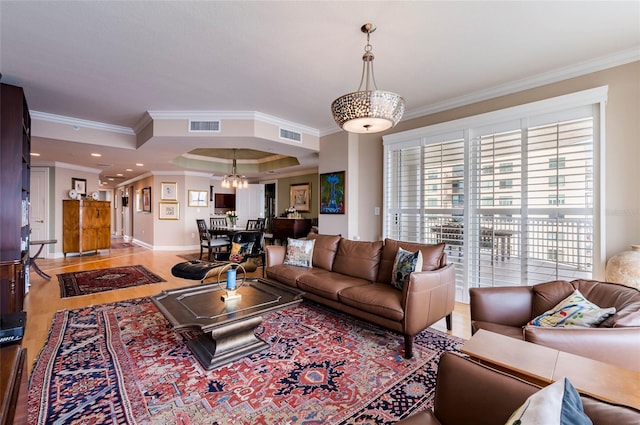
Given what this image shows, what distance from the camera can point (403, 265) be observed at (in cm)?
298

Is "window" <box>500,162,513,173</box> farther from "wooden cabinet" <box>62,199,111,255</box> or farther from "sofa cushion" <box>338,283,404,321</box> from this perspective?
"wooden cabinet" <box>62,199,111,255</box>

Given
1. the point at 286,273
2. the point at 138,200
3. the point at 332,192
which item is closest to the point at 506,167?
the point at 332,192

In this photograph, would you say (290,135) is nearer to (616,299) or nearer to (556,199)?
(556,199)

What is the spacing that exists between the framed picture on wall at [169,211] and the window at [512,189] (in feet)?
22.8

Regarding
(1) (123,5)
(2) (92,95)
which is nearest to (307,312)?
(1) (123,5)

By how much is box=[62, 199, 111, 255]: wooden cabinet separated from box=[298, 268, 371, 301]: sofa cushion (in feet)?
23.8

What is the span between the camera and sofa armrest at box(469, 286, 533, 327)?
7.23ft

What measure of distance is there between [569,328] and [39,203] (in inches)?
401

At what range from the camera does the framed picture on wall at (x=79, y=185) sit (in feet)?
25.3

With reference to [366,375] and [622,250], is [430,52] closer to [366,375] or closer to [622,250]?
[622,250]

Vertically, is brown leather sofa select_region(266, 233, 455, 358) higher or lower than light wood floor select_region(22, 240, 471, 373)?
higher

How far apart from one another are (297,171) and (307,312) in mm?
5844

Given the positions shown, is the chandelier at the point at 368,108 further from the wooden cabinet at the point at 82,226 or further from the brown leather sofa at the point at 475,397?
the wooden cabinet at the point at 82,226

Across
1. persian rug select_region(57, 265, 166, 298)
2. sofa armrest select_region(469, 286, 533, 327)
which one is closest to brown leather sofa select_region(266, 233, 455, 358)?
sofa armrest select_region(469, 286, 533, 327)
